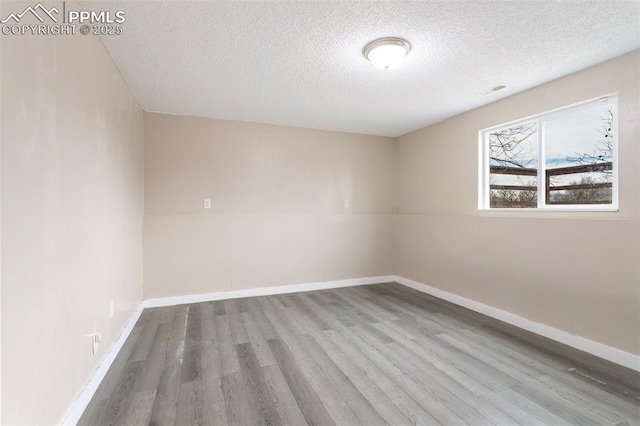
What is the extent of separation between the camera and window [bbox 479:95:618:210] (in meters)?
2.44

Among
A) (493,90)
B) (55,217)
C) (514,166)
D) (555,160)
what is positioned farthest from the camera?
(514,166)

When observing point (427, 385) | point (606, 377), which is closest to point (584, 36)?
point (606, 377)

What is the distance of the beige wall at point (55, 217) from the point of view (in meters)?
1.12

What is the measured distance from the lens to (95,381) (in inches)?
74.7

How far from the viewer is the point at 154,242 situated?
358 centimetres

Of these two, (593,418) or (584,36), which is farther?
(584,36)

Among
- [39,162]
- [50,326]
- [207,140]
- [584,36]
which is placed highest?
[584,36]

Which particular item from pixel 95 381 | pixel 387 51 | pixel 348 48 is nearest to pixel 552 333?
pixel 387 51

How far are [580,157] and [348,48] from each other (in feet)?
7.56

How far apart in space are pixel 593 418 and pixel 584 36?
8.01ft

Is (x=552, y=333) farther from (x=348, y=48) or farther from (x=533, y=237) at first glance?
(x=348, y=48)

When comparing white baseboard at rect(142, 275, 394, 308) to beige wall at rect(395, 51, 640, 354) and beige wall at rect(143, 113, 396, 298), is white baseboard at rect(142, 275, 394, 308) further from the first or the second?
beige wall at rect(395, 51, 640, 354)

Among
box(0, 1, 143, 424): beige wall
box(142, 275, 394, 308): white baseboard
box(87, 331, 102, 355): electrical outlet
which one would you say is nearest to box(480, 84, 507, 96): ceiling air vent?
box(142, 275, 394, 308): white baseboard

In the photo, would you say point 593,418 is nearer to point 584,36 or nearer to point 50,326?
point 584,36
